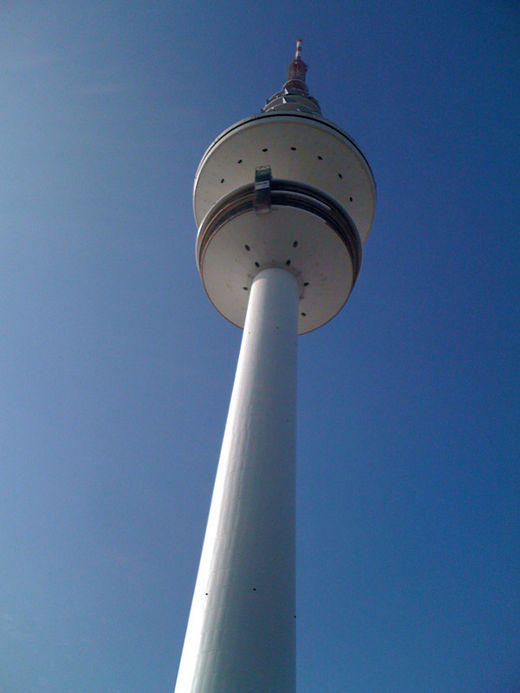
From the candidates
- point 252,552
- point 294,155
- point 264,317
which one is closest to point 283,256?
point 264,317

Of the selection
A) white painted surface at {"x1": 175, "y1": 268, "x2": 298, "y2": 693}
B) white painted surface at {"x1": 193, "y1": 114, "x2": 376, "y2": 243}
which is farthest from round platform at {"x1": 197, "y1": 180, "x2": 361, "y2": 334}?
white painted surface at {"x1": 175, "y1": 268, "x2": 298, "y2": 693}

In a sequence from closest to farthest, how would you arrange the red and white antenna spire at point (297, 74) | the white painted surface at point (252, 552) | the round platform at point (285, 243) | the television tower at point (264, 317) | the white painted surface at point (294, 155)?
1. the white painted surface at point (252, 552)
2. the television tower at point (264, 317)
3. the round platform at point (285, 243)
4. the white painted surface at point (294, 155)
5. the red and white antenna spire at point (297, 74)

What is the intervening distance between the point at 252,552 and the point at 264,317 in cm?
600

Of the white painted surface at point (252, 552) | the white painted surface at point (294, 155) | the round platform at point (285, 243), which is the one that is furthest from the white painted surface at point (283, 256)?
the white painted surface at point (252, 552)

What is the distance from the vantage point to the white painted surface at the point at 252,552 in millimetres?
7102

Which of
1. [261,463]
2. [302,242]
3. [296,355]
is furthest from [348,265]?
[261,463]

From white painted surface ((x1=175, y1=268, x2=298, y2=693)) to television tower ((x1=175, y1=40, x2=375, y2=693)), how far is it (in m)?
0.02

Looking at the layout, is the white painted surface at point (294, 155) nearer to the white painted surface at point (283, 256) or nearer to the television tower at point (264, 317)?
the television tower at point (264, 317)

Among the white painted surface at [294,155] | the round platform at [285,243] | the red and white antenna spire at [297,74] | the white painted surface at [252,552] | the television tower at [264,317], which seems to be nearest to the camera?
the white painted surface at [252,552]

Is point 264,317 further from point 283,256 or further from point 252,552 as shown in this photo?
point 252,552

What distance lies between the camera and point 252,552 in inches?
318

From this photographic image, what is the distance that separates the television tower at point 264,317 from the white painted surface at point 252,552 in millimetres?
20

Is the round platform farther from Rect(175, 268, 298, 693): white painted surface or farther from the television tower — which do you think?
Rect(175, 268, 298, 693): white painted surface

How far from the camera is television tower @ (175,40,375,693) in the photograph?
7.39 m
